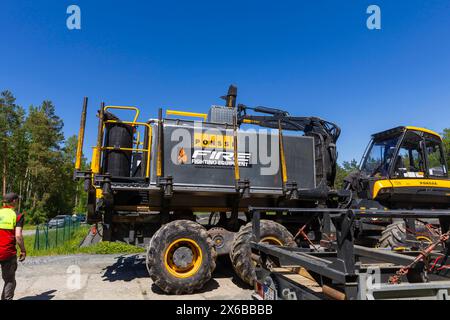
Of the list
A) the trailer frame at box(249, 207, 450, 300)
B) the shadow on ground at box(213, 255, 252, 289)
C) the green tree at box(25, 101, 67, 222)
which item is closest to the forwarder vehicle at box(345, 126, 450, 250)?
the shadow on ground at box(213, 255, 252, 289)

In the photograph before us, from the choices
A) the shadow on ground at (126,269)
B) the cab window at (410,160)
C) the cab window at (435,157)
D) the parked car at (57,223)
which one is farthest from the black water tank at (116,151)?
the parked car at (57,223)

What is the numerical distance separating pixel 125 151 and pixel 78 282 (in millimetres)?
3169

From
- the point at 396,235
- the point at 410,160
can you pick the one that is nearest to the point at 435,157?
the point at 410,160

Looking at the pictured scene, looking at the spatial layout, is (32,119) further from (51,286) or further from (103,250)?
(51,286)

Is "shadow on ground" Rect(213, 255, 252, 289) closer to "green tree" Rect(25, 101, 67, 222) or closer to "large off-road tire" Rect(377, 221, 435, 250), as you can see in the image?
"large off-road tire" Rect(377, 221, 435, 250)

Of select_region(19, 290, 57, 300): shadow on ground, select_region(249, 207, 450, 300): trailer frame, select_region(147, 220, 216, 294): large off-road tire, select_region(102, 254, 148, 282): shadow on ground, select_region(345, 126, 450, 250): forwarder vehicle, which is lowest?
select_region(102, 254, 148, 282): shadow on ground

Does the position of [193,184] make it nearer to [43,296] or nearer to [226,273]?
[226,273]

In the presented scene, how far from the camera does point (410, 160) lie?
28.6ft

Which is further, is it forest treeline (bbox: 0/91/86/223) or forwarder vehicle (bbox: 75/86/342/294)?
forest treeline (bbox: 0/91/86/223)

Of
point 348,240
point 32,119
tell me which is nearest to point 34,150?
point 32,119

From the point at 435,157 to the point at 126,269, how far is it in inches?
361

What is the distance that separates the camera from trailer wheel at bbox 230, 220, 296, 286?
21.0 ft

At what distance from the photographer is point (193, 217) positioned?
25.2 ft
